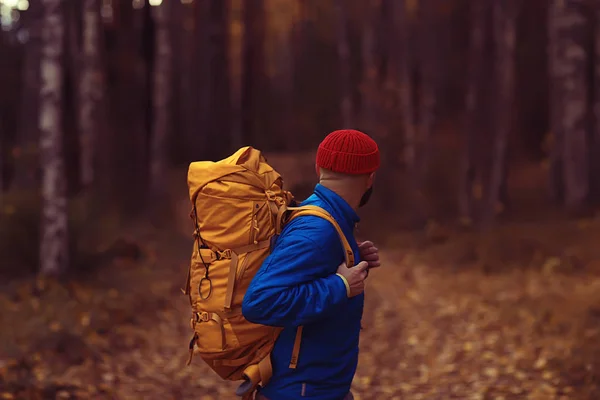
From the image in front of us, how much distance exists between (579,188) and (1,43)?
1827 centimetres

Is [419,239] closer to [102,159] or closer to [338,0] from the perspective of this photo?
[102,159]

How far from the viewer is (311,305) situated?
291cm

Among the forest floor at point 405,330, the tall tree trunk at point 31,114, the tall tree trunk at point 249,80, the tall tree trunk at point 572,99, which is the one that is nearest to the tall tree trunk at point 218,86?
the tall tree trunk at point 249,80

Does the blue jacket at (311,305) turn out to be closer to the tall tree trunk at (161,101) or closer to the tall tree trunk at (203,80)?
the tall tree trunk at (161,101)

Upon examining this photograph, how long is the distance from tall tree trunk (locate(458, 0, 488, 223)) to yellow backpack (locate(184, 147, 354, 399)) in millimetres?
14551

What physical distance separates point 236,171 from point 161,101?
1605cm

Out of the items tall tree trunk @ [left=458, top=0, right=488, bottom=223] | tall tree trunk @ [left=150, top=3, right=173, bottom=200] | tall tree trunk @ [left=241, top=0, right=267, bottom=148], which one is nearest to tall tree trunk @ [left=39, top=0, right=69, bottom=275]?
tall tree trunk @ [left=150, top=3, right=173, bottom=200]

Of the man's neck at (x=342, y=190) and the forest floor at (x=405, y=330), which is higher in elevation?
the man's neck at (x=342, y=190)

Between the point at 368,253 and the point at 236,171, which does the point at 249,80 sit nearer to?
the point at 368,253

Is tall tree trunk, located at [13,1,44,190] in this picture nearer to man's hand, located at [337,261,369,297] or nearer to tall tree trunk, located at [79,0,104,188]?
tall tree trunk, located at [79,0,104,188]

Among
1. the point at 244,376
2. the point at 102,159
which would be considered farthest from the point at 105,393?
the point at 102,159

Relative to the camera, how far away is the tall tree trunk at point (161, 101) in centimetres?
1856

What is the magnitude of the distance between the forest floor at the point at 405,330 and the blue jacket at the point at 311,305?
438 centimetres

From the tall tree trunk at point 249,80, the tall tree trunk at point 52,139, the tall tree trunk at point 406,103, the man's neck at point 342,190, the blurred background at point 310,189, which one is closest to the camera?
the man's neck at point 342,190
